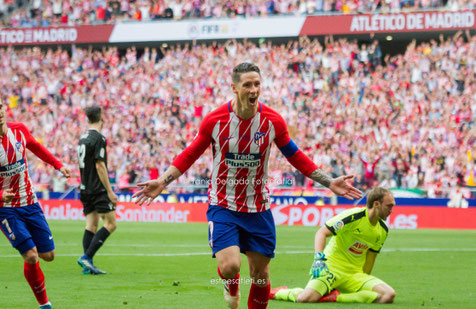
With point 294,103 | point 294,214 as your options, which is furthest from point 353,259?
point 294,103

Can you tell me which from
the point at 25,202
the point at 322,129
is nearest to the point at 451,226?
the point at 322,129

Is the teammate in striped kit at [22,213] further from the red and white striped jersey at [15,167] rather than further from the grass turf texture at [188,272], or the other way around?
the grass turf texture at [188,272]

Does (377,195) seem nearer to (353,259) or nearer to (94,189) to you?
(353,259)

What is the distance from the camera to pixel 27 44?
4081 cm

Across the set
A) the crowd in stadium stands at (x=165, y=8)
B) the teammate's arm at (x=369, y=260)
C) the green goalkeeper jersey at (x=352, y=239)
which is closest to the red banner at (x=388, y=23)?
the crowd in stadium stands at (x=165, y=8)

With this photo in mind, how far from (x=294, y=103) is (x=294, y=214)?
276 inches

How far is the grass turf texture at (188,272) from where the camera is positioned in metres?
9.05

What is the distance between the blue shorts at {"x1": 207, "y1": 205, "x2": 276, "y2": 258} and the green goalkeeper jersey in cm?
186

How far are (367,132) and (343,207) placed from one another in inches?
203

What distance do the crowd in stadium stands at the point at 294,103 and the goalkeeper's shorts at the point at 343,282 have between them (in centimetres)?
1376

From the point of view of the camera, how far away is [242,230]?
718 cm

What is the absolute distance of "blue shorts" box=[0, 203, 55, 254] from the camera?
7754 millimetres

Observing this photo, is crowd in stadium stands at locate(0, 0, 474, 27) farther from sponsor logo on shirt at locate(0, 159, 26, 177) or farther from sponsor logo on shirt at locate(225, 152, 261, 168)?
sponsor logo on shirt at locate(0, 159, 26, 177)

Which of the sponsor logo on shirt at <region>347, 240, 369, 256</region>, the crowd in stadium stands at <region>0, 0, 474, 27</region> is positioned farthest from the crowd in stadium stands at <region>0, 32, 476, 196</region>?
the sponsor logo on shirt at <region>347, 240, 369, 256</region>
